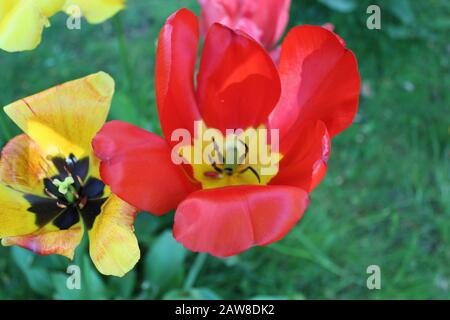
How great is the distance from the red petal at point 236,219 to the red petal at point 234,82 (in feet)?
0.85

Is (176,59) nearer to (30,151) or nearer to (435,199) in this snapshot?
(30,151)

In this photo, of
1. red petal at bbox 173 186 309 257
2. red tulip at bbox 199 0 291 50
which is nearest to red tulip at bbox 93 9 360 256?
red petal at bbox 173 186 309 257

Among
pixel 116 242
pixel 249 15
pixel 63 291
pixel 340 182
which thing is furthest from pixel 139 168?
pixel 340 182

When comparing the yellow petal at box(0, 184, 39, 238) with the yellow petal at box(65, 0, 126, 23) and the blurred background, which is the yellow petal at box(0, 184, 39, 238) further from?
the yellow petal at box(65, 0, 126, 23)

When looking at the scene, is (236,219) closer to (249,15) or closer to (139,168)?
(139,168)

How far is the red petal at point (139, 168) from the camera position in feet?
2.84

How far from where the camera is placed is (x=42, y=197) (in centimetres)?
107

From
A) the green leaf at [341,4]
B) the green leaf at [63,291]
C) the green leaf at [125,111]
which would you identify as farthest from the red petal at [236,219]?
the green leaf at [341,4]

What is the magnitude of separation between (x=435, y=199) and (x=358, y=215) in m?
0.29

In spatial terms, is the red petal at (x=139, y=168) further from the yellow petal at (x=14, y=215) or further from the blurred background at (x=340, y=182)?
the blurred background at (x=340, y=182)

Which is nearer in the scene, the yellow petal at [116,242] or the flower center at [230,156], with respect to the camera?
the yellow petal at [116,242]

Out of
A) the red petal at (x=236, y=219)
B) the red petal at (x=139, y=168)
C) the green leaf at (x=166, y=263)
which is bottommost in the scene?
the green leaf at (x=166, y=263)

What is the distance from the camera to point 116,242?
860mm

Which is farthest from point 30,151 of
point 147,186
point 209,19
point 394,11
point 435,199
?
point 394,11
